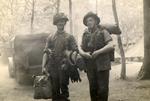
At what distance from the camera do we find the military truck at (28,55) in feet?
46.3

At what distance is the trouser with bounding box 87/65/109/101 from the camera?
688cm

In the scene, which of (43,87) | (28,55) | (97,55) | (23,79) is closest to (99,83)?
(97,55)

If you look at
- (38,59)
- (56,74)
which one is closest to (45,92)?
(56,74)

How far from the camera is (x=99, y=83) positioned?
6.89 metres

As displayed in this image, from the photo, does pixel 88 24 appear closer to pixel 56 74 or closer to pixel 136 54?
pixel 56 74

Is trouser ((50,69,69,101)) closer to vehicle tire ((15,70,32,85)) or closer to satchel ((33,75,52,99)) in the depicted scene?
satchel ((33,75,52,99))

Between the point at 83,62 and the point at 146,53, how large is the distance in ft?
28.5

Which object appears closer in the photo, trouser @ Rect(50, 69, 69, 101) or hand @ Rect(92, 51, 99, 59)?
hand @ Rect(92, 51, 99, 59)

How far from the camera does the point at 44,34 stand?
14.8 meters

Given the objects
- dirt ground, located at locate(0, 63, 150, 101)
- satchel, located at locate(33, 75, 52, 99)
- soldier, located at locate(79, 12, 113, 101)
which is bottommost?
dirt ground, located at locate(0, 63, 150, 101)

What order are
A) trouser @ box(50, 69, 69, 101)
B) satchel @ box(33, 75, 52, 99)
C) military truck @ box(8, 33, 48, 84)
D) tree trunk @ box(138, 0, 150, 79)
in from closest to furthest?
trouser @ box(50, 69, 69, 101)
satchel @ box(33, 75, 52, 99)
military truck @ box(8, 33, 48, 84)
tree trunk @ box(138, 0, 150, 79)

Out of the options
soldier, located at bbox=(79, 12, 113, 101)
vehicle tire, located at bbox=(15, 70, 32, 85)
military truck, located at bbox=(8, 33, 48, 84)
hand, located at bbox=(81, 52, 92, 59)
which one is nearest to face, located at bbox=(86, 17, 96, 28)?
soldier, located at bbox=(79, 12, 113, 101)

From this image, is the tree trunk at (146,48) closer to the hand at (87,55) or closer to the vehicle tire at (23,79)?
the vehicle tire at (23,79)

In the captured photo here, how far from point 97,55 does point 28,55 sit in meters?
7.70
